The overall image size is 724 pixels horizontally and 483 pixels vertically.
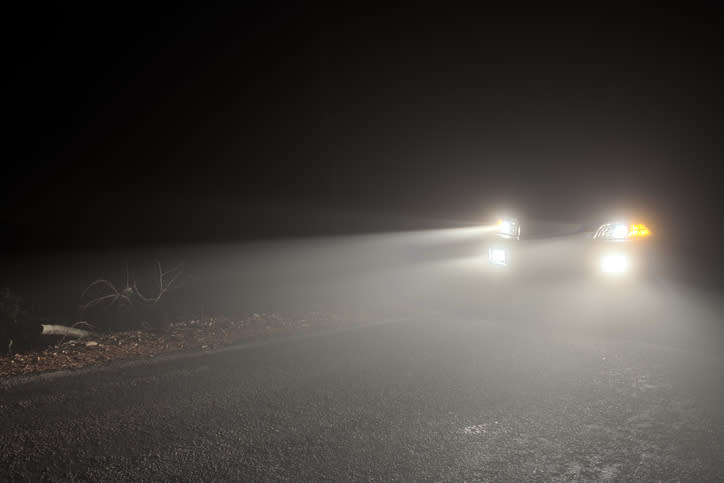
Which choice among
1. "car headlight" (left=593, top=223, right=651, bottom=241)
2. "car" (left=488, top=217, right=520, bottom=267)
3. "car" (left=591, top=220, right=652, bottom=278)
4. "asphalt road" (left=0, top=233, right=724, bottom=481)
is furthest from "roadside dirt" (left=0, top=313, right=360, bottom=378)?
"car headlight" (left=593, top=223, right=651, bottom=241)

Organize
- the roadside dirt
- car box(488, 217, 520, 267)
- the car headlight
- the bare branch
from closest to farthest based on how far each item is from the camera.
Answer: the roadside dirt → the bare branch → the car headlight → car box(488, 217, 520, 267)

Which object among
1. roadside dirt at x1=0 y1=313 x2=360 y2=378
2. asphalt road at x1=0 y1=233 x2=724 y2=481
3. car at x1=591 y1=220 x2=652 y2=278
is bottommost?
roadside dirt at x1=0 y1=313 x2=360 y2=378

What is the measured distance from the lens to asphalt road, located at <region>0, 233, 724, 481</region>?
2.94 metres

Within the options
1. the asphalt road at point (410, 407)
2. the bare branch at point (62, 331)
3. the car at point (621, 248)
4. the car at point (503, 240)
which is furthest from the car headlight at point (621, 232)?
the bare branch at point (62, 331)

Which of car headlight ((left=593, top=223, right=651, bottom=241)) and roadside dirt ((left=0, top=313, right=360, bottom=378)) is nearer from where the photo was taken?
roadside dirt ((left=0, top=313, right=360, bottom=378))

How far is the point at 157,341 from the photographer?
6270 mm

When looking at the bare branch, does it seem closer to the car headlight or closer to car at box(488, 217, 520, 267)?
car at box(488, 217, 520, 267)

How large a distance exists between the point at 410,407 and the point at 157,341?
13.2 feet

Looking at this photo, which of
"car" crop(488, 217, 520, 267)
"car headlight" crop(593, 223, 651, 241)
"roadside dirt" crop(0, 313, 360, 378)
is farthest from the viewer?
"car" crop(488, 217, 520, 267)

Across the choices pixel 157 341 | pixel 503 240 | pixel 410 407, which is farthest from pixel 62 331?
pixel 503 240

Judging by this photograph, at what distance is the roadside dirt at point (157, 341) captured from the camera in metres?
5.16

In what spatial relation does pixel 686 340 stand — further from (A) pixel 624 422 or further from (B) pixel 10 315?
(B) pixel 10 315

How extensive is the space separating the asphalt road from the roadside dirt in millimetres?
549

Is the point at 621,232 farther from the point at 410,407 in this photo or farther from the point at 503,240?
the point at 410,407
